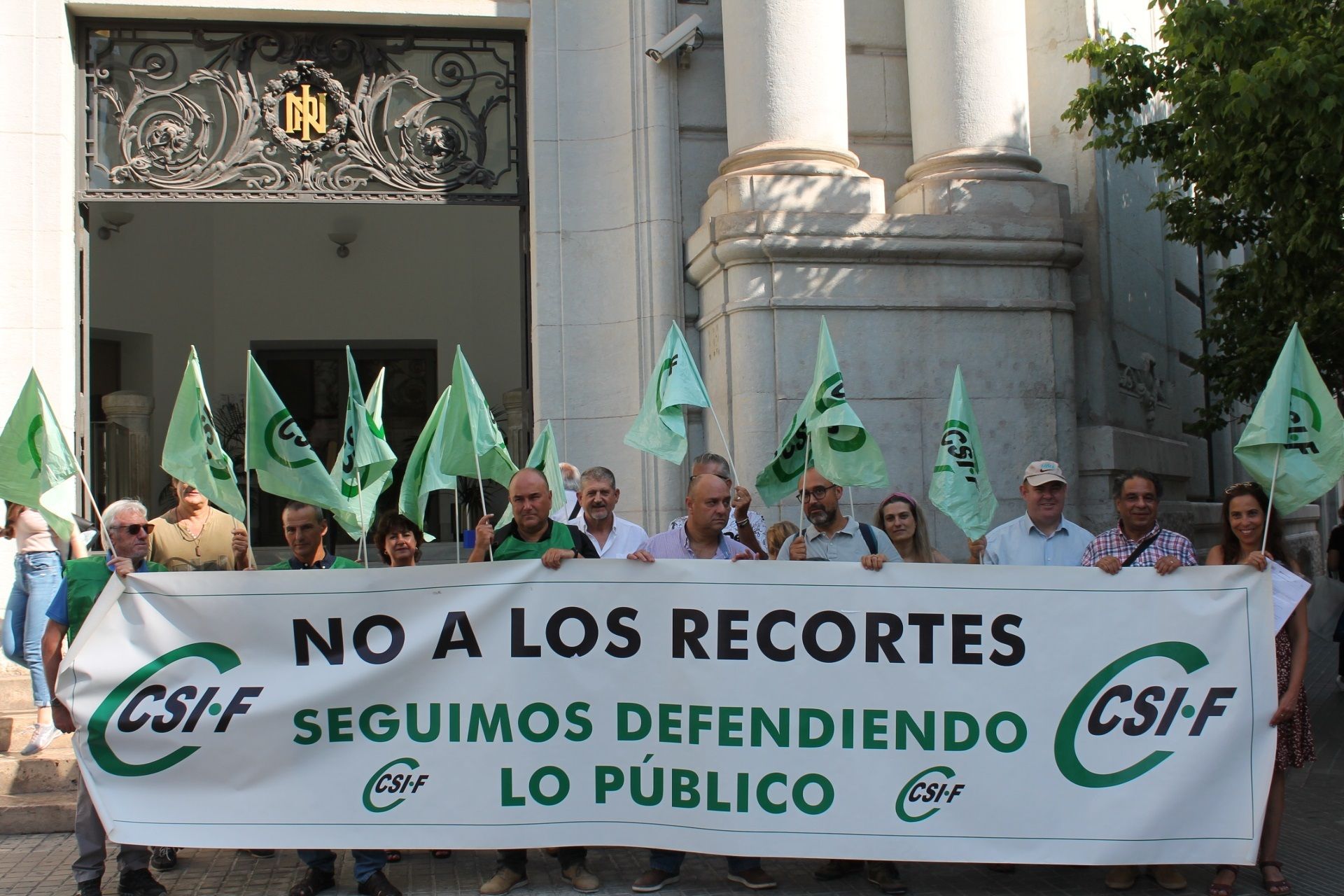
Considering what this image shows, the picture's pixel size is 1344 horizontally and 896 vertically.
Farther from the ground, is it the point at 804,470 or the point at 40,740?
the point at 804,470

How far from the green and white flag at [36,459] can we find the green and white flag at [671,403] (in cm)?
275

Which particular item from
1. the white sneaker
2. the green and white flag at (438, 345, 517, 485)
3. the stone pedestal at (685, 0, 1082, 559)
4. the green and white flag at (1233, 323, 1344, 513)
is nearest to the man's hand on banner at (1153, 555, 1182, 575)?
the green and white flag at (1233, 323, 1344, 513)

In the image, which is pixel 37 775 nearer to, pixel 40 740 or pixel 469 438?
pixel 40 740

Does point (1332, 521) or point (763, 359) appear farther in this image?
point (1332, 521)

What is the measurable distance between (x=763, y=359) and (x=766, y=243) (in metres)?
0.82

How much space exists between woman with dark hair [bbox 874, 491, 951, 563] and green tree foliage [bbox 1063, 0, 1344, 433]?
3042 mm

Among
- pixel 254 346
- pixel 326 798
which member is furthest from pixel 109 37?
pixel 254 346

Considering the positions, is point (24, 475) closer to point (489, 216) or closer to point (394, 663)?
point (394, 663)

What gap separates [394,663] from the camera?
5906 millimetres

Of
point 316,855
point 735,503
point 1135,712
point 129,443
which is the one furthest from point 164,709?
point 129,443

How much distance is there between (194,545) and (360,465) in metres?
1.10

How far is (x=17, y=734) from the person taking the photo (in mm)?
7809

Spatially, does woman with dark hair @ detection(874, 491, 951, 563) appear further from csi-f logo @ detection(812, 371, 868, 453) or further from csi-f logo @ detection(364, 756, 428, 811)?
csi-f logo @ detection(364, 756, 428, 811)

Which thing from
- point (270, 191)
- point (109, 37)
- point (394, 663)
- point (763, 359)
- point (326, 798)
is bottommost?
point (326, 798)
